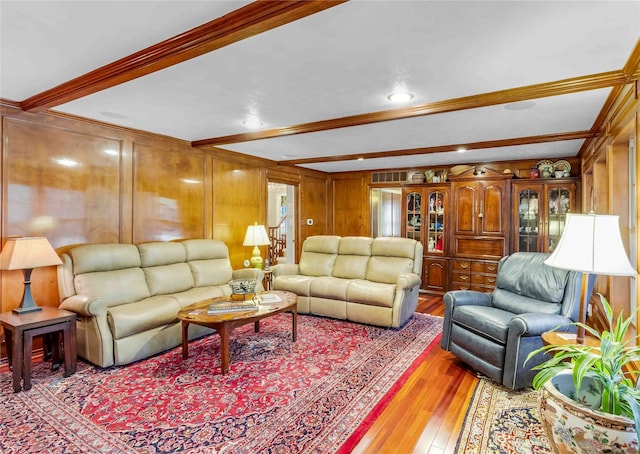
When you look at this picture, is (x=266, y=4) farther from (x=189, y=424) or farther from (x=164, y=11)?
(x=189, y=424)

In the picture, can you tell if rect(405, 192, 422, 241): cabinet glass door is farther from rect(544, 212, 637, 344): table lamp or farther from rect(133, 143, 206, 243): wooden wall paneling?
rect(544, 212, 637, 344): table lamp

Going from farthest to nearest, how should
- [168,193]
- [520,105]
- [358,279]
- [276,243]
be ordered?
[276,243] → [358,279] → [168,193] → [520,105]

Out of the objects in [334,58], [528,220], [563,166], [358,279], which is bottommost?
[358,279]

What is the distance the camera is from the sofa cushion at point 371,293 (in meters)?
4.01

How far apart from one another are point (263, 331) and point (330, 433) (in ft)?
6.41

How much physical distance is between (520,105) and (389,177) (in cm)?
395

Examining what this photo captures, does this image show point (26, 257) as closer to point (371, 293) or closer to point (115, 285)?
point (115, 285)

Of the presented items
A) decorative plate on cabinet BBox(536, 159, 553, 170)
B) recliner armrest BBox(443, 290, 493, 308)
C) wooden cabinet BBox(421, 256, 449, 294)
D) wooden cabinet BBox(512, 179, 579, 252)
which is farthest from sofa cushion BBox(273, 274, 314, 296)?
decorative plate on cabinet BBox(536, 159, 553, 170)

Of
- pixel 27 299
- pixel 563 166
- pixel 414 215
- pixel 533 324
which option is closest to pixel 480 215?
pixel 414 215

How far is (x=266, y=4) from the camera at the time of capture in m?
1.56

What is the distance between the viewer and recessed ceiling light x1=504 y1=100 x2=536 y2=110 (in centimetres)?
296

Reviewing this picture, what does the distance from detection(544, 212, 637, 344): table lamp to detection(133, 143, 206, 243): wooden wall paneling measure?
4.07 m

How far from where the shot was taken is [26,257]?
2.80m

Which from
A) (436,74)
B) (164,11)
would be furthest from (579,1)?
(164,11)
